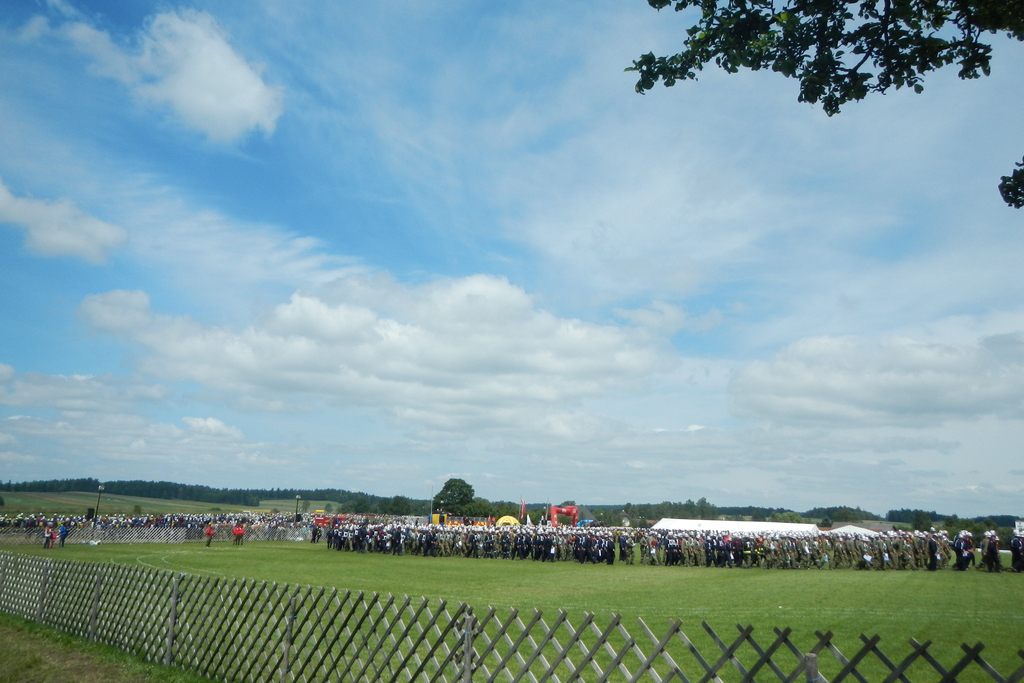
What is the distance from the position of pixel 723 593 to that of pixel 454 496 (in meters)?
101

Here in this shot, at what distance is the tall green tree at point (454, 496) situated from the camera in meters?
115

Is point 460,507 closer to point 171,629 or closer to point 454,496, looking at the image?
point 454,496

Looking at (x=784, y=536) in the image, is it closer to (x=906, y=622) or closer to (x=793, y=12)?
(x=906, y=622)

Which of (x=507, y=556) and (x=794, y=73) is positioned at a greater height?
(x=794, y=73)

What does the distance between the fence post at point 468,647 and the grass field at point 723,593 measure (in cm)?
518

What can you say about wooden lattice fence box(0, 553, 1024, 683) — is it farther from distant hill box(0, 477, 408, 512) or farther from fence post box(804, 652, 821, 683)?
distant hill box(0, 477, 408, 512)

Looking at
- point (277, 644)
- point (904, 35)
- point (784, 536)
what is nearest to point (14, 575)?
point (277, 644)

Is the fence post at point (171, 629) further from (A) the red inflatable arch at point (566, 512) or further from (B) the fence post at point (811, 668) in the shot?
(A) the red inflatable arch at point (566, 512)

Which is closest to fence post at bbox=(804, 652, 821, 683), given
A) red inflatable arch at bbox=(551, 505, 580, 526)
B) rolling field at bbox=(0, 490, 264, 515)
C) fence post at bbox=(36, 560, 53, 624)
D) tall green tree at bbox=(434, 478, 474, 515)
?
fence post at bbox=(36, 560, 53, 624)

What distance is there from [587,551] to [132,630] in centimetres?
2654

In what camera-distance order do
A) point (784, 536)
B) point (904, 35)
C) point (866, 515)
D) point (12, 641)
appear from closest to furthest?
point (904, 35) < point (12, 641) < point (784, 536) < point (866, 515)

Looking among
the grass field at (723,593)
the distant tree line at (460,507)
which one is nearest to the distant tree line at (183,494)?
the distant tree line at (460,507)

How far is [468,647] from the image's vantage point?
18.9ft

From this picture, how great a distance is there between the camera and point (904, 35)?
6.93 meters
